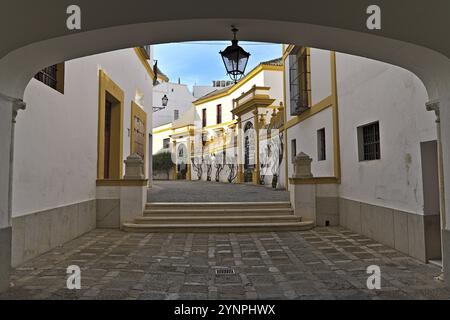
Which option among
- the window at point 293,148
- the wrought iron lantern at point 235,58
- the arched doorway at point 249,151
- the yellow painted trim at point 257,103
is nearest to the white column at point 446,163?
the wrought iron lantern at point 235,58

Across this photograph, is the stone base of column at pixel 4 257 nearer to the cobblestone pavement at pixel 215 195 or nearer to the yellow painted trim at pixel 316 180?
the cobblestone pavement at pixel 215 195

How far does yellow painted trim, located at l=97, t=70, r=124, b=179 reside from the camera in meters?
8.34

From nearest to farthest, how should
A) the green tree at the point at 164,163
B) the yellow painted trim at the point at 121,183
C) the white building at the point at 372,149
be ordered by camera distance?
the white building at the point at 372,149 < the yellow painted trim at the point at 121,183 < the green tree at the point at 164,163

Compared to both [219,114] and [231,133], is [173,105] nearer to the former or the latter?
[219,114]

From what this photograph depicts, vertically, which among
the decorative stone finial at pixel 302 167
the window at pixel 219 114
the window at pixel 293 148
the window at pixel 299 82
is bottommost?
the decorative stone finial at pixel 302 167

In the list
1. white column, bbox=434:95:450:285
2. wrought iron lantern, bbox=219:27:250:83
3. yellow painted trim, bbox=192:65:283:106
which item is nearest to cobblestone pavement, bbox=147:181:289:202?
wrought iron lantern, bbox=219:27:250:83

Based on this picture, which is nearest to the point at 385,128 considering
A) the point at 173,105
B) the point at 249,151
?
the point at 249,151

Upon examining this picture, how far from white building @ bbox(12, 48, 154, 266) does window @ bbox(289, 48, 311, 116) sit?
5.67 meters

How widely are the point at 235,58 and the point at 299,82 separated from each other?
8017mm

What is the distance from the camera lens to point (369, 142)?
6.88 m

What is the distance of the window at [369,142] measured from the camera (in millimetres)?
6543

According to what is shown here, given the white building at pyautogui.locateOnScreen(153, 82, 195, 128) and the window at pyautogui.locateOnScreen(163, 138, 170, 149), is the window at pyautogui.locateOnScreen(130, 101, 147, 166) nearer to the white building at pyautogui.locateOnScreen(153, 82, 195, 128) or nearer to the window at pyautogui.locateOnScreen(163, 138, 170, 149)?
the window at pyautogui.locateOnScreen(163, 138, 170, 149)

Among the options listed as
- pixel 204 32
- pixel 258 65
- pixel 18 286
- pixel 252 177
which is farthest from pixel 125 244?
pixel 258 65
